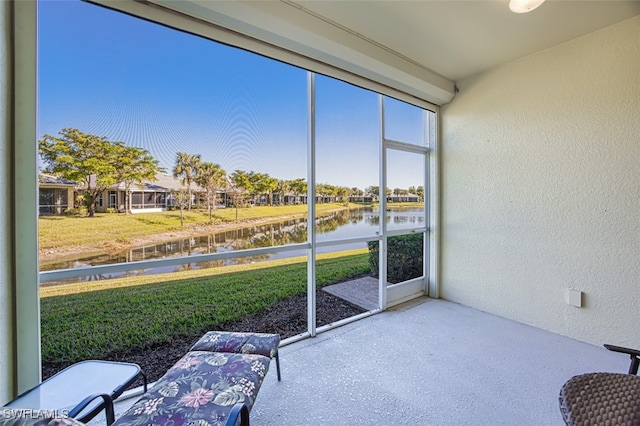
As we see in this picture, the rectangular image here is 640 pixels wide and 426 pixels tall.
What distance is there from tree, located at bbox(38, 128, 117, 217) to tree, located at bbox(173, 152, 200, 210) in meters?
0.35

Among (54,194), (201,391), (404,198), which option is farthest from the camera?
(404,198)

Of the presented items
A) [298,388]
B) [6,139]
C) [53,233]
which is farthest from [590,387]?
[6,139]

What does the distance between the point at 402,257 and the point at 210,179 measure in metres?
2.61

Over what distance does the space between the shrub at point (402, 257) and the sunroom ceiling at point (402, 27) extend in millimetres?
1973

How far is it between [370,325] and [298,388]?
1.18m

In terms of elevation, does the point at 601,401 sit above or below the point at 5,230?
below

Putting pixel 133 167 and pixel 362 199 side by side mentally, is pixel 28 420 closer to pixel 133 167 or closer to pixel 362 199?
pixel 133 167

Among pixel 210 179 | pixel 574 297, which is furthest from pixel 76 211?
pixel 574 297

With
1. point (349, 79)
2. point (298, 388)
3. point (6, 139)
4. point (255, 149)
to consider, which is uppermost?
point (349, 79)

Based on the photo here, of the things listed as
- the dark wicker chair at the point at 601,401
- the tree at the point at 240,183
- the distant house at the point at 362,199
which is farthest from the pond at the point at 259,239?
the dark wicker chair at the point at 601,401

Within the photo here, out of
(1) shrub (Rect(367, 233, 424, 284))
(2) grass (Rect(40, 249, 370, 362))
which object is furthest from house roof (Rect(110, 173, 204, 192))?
(1) shrub (Rect(367, 233, 424, 284))

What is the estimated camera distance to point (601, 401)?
109cm

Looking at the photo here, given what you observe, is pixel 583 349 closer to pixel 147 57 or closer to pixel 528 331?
pixel 528 331

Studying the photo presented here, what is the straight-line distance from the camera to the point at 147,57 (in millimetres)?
1830
